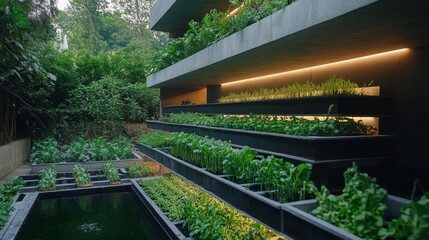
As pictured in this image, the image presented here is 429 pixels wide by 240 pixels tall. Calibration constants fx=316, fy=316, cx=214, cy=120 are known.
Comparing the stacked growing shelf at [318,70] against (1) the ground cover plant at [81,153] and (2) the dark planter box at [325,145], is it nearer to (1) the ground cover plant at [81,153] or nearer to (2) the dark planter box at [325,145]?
(2) the dark planter box at [325,145]

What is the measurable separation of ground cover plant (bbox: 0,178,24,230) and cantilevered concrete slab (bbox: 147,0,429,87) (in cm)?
585

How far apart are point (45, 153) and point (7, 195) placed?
4.44 meters

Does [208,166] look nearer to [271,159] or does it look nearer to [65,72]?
[271,159]

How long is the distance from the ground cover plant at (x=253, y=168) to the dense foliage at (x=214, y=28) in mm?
2377

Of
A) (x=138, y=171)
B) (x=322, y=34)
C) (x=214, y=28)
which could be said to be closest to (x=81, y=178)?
(x=138, y=171)

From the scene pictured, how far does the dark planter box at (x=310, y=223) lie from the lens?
2779 mm

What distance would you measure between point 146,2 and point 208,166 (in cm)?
2945

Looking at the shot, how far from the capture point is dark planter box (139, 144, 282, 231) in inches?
147

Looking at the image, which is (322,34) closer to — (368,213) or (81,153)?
(368,213)

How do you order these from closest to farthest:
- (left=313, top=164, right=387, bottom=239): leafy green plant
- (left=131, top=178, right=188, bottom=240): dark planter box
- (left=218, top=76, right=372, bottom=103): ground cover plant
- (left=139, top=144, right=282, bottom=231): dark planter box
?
(left=313, top=164, right=387, bottom=239): leafy green plant → (left=139, top=144, right=282, bottom=231): dark planter box → (left=218, top=76, right=372, bottom=103): ground cover plant → (left=131, top=178, right=188, bottom=240): dark planter box

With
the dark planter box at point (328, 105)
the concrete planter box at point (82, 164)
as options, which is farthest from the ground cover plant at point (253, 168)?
the concrete planter box at point (82, 164)

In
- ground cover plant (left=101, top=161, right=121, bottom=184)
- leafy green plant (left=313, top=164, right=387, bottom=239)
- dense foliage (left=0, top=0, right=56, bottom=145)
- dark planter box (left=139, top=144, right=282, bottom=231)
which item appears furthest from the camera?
ground cover plant (left=101, top=161, right=121, bottom=184)

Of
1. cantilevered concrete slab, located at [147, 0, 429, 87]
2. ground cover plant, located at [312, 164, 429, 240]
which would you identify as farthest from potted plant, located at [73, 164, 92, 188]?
ground cover plant, located at [312, 164, 429, 240]

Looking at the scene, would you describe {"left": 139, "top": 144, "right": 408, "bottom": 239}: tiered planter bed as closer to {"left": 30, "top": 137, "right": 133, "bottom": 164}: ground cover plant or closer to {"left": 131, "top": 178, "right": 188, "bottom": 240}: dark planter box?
{"left": 131, "top": 178, "right": 188, "bottom": 240}: dark planter box
